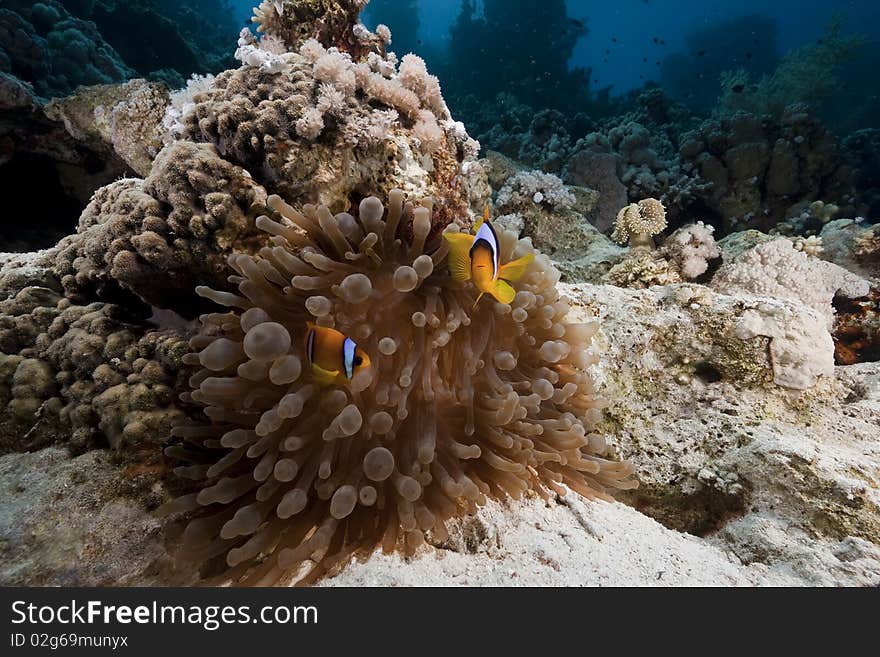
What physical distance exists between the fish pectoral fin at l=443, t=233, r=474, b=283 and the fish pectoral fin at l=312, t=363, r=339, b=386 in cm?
61

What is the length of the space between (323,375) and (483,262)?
2.30 ft

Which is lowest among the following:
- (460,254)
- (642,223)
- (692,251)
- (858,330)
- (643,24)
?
(460,254)

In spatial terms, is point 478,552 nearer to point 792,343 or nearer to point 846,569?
point 846,569

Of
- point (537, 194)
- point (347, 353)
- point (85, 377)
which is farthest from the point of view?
point (537, 194)

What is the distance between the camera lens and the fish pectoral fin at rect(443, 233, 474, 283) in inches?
67.5

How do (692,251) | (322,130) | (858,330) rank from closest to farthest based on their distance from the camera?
(322,130), (858,330), (692,251)

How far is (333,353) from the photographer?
1.50 metres

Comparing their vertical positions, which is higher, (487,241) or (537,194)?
(537,194)

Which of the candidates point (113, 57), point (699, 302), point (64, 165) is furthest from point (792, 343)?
point (113, 57)

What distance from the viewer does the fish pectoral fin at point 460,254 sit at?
1715 millimetres

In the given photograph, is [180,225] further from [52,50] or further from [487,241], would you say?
[52,50]

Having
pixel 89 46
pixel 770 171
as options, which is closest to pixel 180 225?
pixel 770 171

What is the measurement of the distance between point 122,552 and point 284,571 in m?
0.60

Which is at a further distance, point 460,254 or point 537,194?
point 537,194
